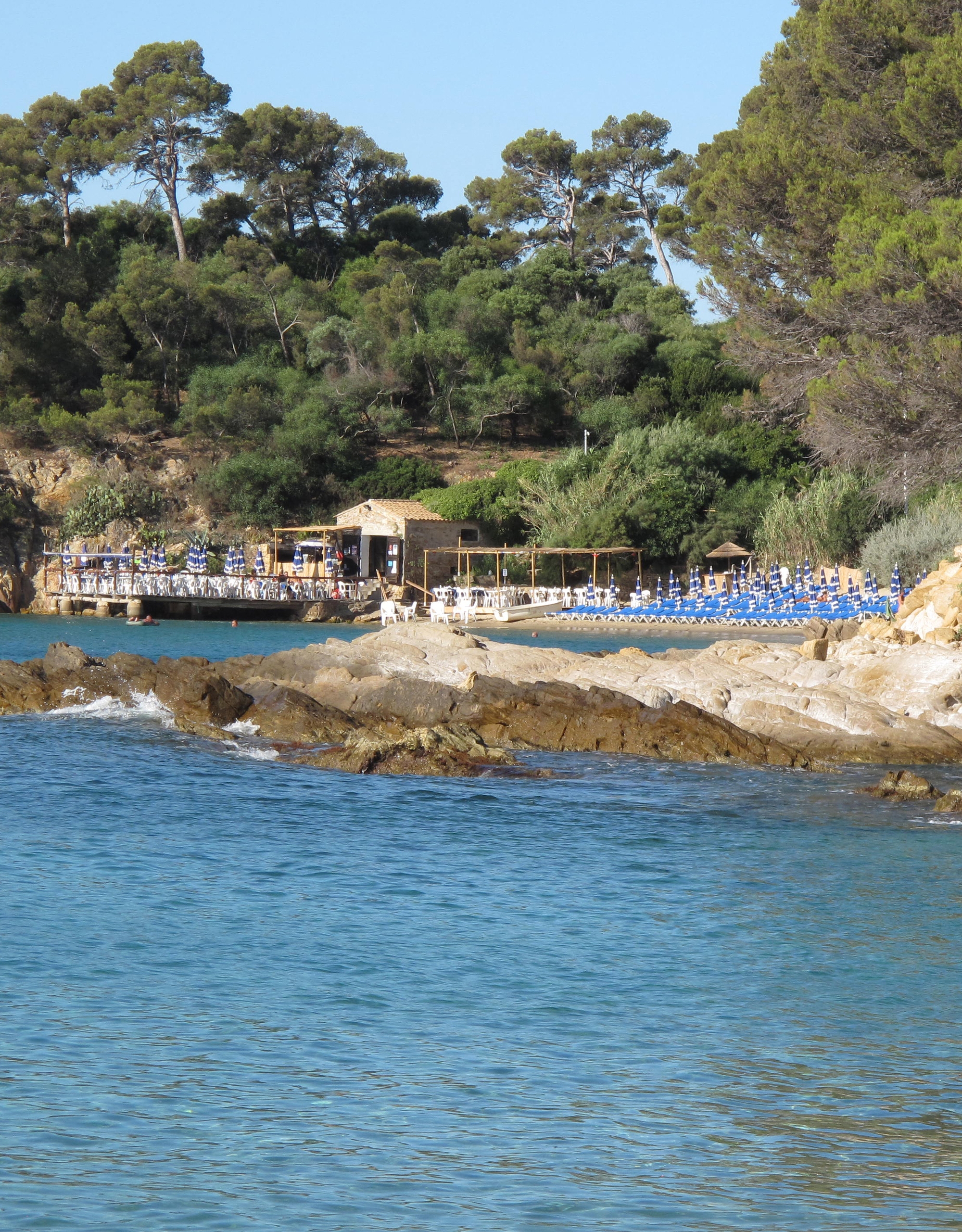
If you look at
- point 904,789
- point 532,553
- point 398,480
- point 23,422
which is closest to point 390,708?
point 904,789

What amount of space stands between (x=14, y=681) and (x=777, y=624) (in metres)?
22.8

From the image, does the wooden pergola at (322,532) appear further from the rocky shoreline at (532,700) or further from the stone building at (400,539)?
the rocky shoreline at (532,700)

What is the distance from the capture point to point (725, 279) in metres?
28.8

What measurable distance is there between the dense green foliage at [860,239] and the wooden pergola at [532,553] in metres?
14.4

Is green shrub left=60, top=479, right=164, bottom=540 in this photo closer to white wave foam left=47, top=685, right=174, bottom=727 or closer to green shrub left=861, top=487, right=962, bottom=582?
green shrub left=861, top=487, right=962, bottom=582

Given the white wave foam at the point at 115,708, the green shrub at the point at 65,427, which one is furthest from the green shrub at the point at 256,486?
the white wave foam at the point at 115,708

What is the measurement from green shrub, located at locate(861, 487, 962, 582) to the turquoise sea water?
23436mm

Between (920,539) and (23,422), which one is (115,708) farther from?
(23,422)

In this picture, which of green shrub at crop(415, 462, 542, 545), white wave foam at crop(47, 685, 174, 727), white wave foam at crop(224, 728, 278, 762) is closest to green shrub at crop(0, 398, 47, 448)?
green shrub at crop(415, 462, 542, 545)

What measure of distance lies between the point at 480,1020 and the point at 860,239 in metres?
19.5

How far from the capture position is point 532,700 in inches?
727

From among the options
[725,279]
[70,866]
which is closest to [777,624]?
[725,279]

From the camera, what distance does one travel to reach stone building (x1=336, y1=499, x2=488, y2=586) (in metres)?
48.8

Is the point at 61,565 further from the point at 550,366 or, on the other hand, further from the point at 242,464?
the point at 550,366
